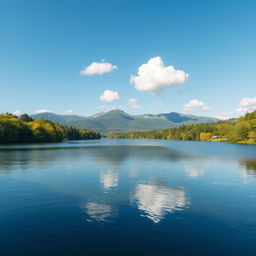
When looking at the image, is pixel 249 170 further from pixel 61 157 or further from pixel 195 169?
pixel 61 157

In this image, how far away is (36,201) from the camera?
23844mm

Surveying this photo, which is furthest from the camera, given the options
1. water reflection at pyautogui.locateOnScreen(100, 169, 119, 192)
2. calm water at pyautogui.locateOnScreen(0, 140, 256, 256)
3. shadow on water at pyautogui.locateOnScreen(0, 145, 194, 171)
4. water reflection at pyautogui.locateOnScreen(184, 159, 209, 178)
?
shadow on water at pyautogui.locateOnScreen(0, 145, 194, 171)

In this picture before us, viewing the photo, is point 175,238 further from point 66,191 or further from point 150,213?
point 66,191

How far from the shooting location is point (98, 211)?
20594mm

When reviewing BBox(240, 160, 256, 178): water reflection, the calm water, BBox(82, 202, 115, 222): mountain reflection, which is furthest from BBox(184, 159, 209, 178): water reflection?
BBox(82, 202, 115, 222): mountain reflection

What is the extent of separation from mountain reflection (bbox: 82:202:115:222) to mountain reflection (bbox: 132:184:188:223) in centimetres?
343

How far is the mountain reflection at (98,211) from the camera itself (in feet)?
62.0

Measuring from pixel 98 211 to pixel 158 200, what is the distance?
7.63 metres

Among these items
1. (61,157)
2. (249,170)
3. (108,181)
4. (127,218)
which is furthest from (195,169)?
(61,157)

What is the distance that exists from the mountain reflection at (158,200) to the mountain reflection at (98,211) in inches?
135

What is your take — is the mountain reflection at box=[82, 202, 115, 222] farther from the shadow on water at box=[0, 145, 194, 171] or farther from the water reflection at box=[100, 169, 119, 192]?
the shadow on water at box=[0, 145, 194, 171]

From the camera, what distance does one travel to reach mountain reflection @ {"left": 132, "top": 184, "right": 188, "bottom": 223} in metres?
20.5

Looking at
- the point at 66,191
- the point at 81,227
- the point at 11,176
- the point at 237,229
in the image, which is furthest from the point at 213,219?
the point at 11,176

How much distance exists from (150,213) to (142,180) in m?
15.1
